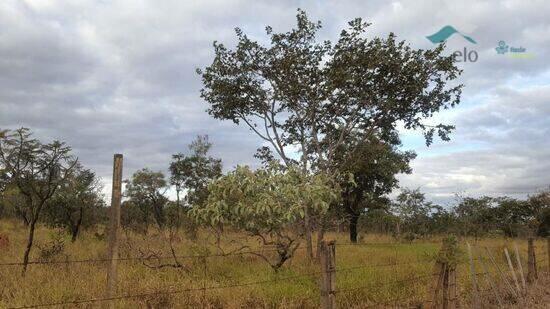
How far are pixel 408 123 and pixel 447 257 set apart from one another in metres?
9.24

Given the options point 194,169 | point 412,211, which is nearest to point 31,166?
point 194,169

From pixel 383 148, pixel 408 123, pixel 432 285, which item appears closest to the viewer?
pixel 432 285

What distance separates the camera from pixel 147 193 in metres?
26.4

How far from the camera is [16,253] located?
11.7 meters

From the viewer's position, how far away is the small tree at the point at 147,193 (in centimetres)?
2445

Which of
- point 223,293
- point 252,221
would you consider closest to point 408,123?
point 252,221

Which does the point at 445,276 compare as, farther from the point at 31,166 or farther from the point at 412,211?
the point at 412,211

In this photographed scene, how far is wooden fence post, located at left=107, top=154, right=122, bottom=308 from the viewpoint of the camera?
17.3ft

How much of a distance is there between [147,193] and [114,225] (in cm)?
2176

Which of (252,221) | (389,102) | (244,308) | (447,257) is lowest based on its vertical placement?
(244,308)

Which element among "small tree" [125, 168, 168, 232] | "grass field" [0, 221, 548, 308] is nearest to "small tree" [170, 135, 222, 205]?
"small tree" [125, 168, 168, 232]

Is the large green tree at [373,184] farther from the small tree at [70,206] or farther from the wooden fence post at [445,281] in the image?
the wooden fence post at [445,281]

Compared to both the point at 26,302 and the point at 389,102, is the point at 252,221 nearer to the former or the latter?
the point at 26,302

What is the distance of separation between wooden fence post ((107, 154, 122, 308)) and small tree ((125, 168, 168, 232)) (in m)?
17.7
